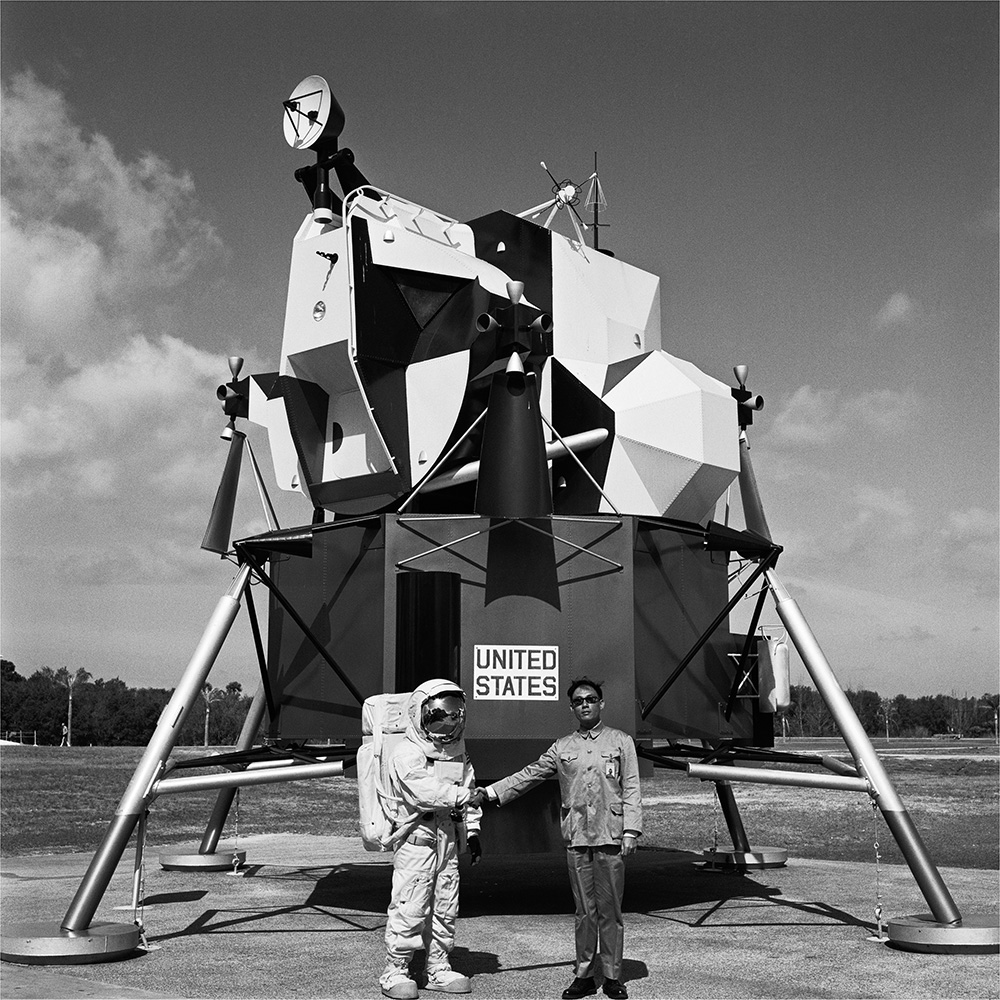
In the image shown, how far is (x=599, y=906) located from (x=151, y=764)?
19.9 feet

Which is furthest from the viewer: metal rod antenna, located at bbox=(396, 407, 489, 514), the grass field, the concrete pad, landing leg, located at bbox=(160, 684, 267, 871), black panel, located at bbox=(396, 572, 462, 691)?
the grass field

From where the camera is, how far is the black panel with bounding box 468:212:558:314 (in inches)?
679

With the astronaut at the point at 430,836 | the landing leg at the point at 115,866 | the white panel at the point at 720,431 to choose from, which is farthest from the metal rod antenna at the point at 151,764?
the white panel at the point at 720,431

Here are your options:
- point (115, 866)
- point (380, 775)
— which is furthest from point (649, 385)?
point (115, 866)

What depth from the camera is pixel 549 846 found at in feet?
46.8

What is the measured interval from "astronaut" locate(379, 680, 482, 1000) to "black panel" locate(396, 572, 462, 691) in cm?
169

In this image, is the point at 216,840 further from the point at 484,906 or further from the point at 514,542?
the point at 514,542

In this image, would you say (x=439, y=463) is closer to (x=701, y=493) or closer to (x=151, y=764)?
(x=701, y=493)

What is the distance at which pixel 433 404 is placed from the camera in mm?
15891

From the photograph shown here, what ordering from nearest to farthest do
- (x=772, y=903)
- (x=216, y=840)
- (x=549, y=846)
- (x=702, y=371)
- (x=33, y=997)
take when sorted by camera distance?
(x=33, y=997), (x=549, y=846), (x=772, y=903), (x=702, y=371), (x=216, y=840)

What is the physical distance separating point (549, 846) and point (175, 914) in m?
5.24

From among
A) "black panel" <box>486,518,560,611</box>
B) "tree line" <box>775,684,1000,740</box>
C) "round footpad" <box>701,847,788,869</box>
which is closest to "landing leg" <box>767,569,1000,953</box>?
"black panel" <box>486,518,560,611</box>

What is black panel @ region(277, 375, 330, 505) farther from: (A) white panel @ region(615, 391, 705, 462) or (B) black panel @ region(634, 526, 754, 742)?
(B) black panel @ region(634, 526, 754, 742)

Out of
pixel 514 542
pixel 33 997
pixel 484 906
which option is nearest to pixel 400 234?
pixel 514 542
